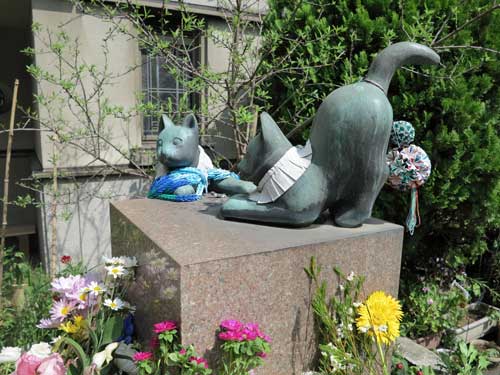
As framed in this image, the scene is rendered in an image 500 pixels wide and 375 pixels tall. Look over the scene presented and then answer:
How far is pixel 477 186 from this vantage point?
9.86 feet

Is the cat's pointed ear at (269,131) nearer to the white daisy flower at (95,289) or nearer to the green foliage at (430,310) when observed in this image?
the white daisy flower at (95,289)

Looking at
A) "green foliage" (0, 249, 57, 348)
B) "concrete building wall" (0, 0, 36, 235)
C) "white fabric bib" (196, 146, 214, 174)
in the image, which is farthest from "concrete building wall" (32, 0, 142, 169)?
"concrete building wall" (0, 0, 36, 235)

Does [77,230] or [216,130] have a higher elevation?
[216,130]

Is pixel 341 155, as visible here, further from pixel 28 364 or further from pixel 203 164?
pixel 28 364

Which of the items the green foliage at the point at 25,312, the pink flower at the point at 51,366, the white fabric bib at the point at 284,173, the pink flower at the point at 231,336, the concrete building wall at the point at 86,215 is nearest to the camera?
the pink flower at the point at 51,366

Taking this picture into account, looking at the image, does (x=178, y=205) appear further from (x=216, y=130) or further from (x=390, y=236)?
(x=216, y=130)

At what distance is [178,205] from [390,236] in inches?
47.7

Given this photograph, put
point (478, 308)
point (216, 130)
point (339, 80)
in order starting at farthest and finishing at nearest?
point (216, 130) → point (478, 308) → point (339, 80)

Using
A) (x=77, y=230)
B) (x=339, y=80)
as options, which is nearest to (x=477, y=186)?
(x=339, y=80)

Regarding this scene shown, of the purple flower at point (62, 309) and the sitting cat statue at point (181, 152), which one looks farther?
the sitting cat statue at point (181, 152)

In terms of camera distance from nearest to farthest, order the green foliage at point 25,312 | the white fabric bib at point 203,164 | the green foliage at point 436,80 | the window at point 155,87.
→ the green foliage at point 25,312, the white fabric bib at point 203,164, the green foliage at point 436,80, the window at point 155,87

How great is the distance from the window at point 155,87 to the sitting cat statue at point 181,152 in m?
1.75

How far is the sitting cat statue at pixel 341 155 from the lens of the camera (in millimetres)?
1722

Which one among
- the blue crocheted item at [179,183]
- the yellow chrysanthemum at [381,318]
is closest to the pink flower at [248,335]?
the yellow chrysanthemum at [381,318]
